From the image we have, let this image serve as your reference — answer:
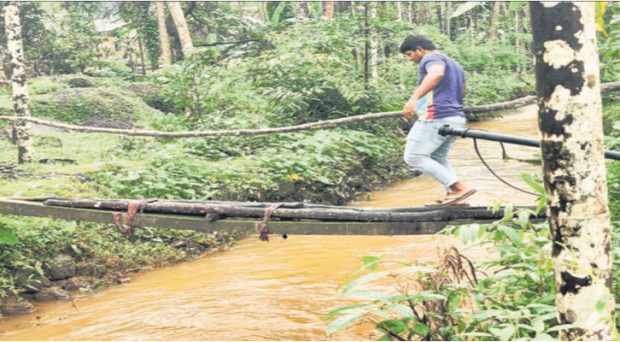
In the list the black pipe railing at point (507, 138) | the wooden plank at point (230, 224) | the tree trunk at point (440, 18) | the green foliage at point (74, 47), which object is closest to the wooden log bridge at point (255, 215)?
the wooden plank at point (230, 224)

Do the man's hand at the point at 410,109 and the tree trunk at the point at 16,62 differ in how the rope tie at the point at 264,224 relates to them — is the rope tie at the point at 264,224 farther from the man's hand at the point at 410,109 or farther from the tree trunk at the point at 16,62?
the tree trunk at the point at 16,62

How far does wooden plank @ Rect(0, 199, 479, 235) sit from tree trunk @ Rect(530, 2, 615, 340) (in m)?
1.70

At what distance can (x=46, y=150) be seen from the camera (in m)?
10.3

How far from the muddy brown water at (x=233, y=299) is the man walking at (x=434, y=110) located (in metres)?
0.54

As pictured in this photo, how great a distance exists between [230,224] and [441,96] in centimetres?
176

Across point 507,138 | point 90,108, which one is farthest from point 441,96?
point 90,108

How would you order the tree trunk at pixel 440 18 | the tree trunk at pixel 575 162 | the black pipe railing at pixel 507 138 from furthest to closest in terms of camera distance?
the tree trunk at pixel 440 18 < the black pipe railing at pixel 507 138 < the tree trunk at pixel 575 162

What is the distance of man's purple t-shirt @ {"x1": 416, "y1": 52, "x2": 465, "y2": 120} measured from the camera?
4.53 m

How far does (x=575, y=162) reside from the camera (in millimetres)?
2148

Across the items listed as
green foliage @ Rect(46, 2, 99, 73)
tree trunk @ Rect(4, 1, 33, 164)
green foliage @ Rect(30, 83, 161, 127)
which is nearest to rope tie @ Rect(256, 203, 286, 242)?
tree trunk @ Rect(4, 1, 33, 164)

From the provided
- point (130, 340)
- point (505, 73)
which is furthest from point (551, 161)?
point (505, 73)

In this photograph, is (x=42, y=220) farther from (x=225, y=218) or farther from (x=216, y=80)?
(x=216, y=80)

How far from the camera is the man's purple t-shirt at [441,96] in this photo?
14.9 feet

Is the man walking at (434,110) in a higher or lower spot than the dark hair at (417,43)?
lower
